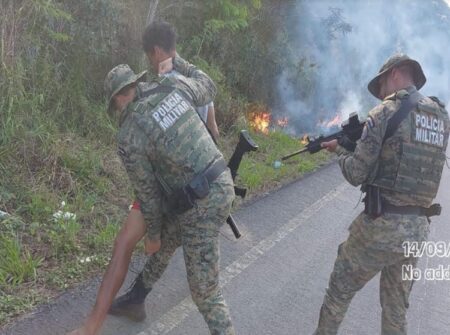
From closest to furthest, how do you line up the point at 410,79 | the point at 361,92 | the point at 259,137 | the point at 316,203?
the point at 410,79 < the point at 316,203 < the point at 259,137 < the point at 361,92

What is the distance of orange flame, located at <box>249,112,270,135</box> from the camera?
30.6 feet

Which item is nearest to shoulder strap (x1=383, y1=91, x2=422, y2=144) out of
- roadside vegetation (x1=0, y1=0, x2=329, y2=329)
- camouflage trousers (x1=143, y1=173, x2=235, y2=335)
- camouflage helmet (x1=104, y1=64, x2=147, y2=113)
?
camouflage trousers (x1=143, y1=173, x2=235, y2=335)

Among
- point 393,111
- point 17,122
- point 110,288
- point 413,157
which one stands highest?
point 393,111

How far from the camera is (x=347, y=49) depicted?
1416 centimetres

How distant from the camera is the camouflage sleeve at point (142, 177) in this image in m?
2.62

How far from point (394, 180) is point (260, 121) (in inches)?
269

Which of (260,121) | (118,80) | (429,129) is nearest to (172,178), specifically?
(118,80)

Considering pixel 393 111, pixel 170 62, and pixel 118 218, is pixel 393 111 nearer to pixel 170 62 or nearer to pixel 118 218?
pixel 170 62

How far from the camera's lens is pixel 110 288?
286 cm

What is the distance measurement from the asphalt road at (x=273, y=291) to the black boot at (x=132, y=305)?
54 millimetres

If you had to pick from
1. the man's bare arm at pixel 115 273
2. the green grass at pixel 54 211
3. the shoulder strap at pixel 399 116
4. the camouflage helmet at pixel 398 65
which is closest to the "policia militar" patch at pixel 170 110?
the man's bare arm at pixel 115 273

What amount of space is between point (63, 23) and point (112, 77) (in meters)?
3.81

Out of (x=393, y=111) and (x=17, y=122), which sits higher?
(x=393, y=111)

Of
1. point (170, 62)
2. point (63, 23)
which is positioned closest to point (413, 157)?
point (170, 62)
